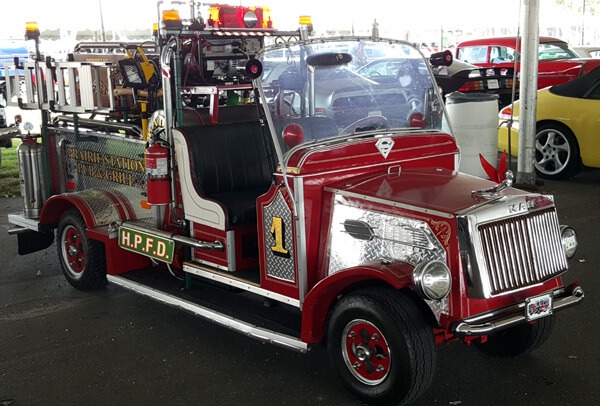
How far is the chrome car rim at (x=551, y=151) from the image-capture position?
390 inches

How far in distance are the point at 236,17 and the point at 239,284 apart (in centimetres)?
206

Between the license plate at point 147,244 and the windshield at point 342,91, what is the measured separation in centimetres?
131

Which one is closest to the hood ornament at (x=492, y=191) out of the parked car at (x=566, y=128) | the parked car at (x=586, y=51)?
the parked car at (x=566, y=128)

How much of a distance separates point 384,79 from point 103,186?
2.75 meters

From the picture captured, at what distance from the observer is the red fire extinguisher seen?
510 centimetres

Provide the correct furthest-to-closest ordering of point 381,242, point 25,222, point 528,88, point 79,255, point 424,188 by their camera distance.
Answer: point 528,88 < point 25,222 < point 79,255 < point 424,188 < point 381,242

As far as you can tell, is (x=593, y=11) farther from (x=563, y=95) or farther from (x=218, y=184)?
(x=218, y=184)

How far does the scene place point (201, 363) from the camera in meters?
4.68

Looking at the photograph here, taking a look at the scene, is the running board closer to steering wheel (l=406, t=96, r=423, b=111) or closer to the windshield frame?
the windshield frame

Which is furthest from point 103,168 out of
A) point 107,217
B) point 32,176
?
point 32,176

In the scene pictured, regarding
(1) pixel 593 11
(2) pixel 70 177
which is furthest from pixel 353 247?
(1) pixel 593 11

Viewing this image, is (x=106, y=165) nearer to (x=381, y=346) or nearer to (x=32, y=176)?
(x=32, y=176)

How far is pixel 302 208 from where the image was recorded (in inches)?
169

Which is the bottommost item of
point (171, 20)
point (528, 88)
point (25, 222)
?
point (25, 222)
